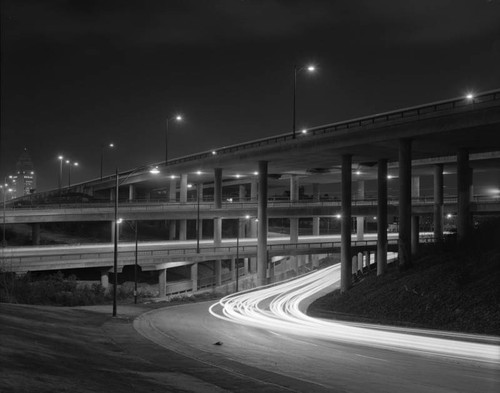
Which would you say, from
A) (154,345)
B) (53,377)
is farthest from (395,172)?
(53,377)

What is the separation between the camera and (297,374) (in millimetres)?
14797

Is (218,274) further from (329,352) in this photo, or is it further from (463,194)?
(329,352)

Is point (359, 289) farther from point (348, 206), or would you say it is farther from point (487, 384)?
point (487, 384)

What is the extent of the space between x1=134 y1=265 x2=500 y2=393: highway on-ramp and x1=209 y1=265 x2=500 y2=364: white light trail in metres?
0.04

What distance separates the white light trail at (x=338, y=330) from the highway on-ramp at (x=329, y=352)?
4 cm

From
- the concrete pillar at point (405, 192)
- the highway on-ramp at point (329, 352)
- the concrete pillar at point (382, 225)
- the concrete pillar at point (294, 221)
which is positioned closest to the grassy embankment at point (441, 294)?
the highway on-ramp at point (329, 352)

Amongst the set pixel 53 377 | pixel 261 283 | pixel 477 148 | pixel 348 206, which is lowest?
pixel 261 283

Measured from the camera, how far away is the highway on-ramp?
1381 cm

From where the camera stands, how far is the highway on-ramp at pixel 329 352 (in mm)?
13812

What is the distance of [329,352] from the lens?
18.6 m

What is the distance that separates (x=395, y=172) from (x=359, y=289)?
1973 inches

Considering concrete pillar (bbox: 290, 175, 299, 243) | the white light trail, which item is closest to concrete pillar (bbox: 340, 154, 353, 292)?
the white light trail

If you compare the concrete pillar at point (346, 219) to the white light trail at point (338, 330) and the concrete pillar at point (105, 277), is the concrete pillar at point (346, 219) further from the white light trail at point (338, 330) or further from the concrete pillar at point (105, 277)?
A: the concrete pillar at point (105, 277)

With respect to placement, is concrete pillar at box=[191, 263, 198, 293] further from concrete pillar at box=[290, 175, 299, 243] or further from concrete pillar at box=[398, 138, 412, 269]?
concrete pillar at box=[398, 138, 412, 269]
